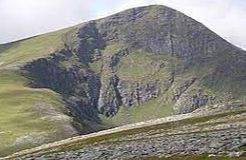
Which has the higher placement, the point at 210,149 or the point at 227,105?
the point at 210,149

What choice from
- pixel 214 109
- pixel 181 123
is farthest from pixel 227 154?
pixel 214 109

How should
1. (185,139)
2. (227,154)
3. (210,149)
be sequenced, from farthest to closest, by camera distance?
(185,139) < (210,149) < (227,154)

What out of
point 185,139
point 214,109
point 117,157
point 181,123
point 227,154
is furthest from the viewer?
point 214,109

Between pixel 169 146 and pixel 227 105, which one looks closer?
pixel 169 146

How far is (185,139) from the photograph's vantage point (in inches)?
3105

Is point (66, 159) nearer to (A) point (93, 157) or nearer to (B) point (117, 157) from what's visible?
(A) point (93, 157)

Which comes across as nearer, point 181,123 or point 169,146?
point 169,146

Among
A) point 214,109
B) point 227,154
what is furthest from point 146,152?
point 214,109

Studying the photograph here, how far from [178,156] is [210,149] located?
3.63 m

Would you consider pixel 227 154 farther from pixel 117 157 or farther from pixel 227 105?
pixel 227 105

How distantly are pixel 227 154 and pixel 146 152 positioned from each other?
58.5ft

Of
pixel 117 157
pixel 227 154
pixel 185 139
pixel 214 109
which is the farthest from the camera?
pixel 214 109

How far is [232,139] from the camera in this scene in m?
65.7

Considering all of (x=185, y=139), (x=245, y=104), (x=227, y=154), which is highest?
(x=227, y=154)
